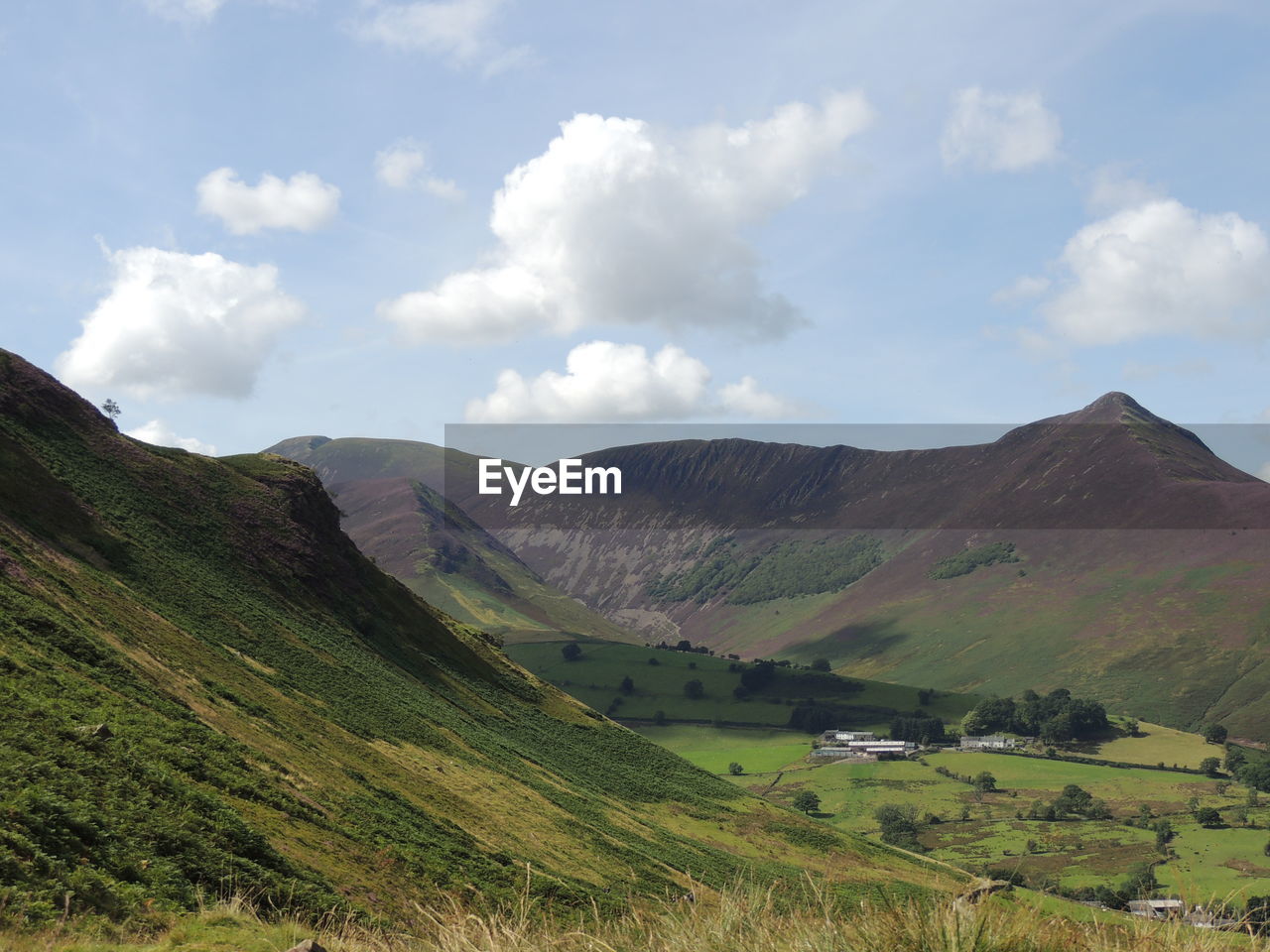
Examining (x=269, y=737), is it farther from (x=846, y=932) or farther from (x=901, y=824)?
(x=901, y=824)

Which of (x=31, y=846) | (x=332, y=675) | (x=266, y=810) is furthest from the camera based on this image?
(x=332, y=675)

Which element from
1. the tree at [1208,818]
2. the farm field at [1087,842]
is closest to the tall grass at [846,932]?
the farm field at [1087,842]

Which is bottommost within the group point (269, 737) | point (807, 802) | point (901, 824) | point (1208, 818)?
point (807, 802)

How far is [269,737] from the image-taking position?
55469 millimetres

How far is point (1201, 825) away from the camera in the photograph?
183750mm

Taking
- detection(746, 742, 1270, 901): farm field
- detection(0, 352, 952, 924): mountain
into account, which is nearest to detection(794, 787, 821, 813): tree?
detection(746, 742, 1270, 901): farm field

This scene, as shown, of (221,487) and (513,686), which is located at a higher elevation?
(221,487)

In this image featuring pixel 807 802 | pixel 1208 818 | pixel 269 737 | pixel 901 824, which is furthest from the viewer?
pixel 807 802

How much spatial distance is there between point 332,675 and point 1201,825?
17017 centimetres

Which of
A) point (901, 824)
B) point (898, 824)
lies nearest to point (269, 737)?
point (898, 824)

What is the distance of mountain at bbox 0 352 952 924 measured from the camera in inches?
1014

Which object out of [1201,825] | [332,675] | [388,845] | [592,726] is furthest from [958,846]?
[388,845]

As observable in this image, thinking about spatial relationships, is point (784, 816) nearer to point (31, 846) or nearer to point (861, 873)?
point (861, 873)

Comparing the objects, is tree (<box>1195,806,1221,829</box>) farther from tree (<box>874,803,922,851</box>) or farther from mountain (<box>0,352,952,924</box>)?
mountain (<box>0,352,952,924</box>)
